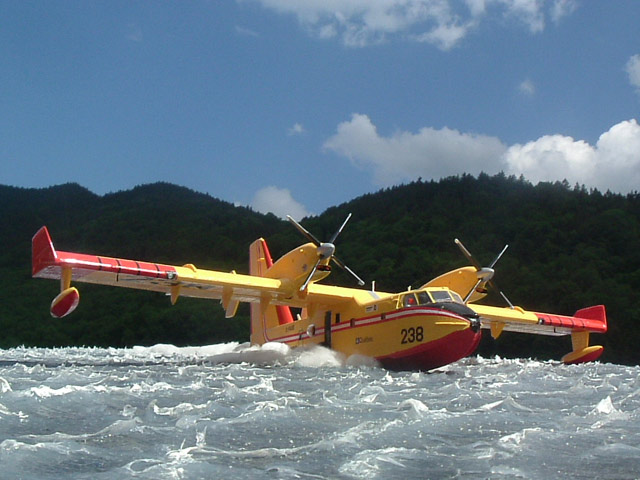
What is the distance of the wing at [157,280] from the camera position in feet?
54.4

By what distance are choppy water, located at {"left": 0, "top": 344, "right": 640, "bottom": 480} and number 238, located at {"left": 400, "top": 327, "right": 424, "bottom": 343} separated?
16.9ft

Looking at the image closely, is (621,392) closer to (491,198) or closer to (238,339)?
(238,339)

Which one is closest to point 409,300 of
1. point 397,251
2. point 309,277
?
point 309,277

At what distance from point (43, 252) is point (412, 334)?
10.2 meters

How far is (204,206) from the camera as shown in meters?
99.4

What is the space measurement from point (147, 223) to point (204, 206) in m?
13.1

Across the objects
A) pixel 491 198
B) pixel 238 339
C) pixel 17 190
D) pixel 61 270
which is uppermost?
pixel 17 190

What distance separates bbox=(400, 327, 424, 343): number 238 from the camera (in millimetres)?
17547

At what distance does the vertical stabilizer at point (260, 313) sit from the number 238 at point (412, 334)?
339 inches

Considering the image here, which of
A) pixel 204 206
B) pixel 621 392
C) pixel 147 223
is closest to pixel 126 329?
pixel 147 223

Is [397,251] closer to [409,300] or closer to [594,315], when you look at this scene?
[594,315]

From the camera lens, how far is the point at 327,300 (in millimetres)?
20859

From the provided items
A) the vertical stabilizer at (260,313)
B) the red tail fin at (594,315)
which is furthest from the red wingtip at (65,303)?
the red tail fin at (594,315)

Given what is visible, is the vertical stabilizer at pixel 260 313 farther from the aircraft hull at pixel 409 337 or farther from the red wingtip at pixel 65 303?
the red wingtip at pixel 65 303
